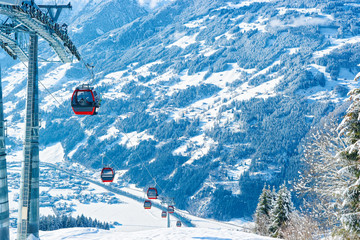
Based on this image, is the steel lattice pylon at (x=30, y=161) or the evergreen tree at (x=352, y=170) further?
the steel lattice pylon at (x=30, y=161)

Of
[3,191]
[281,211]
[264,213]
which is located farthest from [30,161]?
[264,213]

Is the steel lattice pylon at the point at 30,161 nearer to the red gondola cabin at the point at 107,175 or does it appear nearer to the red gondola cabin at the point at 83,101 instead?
the red gondola cabin at the point at 83,101

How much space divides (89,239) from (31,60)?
1198cm

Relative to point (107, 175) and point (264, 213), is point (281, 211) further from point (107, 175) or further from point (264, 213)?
point (107, 175)

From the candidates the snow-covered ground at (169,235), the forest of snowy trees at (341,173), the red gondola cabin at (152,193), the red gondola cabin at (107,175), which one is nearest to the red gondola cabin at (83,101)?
the snow-covered ground at (169,235)

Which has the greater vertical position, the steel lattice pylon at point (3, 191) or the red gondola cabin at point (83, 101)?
the red gondola cabin at point (83, 101)

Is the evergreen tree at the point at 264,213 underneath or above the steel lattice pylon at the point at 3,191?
underneath

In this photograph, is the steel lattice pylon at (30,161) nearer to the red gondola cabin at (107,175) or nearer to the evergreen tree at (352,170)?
the red gondola cabin at (107,175)

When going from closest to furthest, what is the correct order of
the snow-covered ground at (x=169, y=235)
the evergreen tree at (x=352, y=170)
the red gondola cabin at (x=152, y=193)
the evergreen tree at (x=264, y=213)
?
the evergreen tree at (x=352, y=170) < the snow-covered ground at (x=169, y=235) < the evergreen tree at (x=264, y=213) < the red gondola cabin at (x=152, y=193)

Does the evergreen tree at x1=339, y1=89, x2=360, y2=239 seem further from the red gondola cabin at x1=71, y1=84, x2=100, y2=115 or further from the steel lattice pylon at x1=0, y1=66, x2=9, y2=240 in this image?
the steel lattice pylon at x1=0, y1=66, x2=9, y2=240

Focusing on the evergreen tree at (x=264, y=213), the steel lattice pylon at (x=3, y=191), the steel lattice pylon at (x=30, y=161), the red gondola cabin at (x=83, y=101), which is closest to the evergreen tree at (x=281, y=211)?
the evergreen tree at (x=264, y=213)

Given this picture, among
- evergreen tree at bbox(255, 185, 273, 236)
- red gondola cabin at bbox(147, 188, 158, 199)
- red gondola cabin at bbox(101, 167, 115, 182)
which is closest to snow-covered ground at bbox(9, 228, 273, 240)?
red gondola cabin at bbox(101, 167, 115, 182)

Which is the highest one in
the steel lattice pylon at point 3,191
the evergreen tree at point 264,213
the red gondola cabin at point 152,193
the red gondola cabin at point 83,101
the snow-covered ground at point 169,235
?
the red gondola cabin at point 83,101

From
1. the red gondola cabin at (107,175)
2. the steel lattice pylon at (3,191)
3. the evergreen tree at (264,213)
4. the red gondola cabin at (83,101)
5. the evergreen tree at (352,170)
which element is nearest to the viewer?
the evergreen tree at (352,170)
